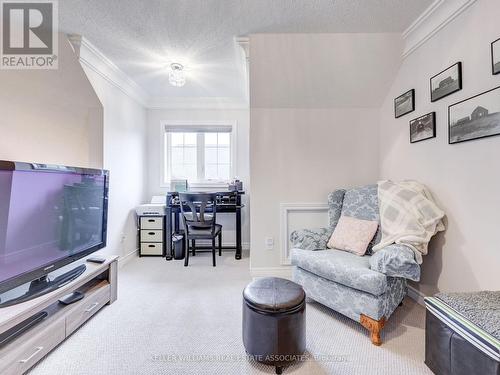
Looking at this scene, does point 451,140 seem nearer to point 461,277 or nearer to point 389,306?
point 461,277

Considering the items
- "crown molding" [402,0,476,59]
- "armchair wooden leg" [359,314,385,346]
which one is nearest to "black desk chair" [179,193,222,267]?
"armchair wooden leg" [359,314,385,346]

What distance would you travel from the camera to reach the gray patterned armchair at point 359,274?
156 cm

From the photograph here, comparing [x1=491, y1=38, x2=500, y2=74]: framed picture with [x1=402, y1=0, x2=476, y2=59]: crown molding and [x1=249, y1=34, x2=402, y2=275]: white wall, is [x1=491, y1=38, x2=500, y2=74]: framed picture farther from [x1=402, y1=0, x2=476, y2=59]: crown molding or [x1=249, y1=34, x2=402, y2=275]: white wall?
[x1=249, y1=34, x2=402, y2=275]: white wall

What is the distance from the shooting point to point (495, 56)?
1.45 metres

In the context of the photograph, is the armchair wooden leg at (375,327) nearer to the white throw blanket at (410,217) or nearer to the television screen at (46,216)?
the white throw blanket at (410,217)

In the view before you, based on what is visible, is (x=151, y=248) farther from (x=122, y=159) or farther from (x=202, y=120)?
(x=202, y=120)

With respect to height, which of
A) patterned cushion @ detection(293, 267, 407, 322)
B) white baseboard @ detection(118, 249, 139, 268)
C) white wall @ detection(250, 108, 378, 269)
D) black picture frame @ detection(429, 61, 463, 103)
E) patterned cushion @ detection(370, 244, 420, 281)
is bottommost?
white baseboard @ detection(118, 249, 139, 268)

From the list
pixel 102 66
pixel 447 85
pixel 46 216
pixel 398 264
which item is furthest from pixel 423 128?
pixel 102 66

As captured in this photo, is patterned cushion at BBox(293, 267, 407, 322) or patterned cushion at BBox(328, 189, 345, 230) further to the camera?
patterned cushion at BBox(328, 189, 345, 230)

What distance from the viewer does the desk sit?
11.0 feet

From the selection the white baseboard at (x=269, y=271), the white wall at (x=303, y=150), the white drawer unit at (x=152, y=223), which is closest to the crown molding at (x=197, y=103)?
the white wall at (x=303, y=150)

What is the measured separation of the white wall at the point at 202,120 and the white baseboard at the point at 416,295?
7.38 ft

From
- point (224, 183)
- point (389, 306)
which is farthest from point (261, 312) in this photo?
point (224, 183)

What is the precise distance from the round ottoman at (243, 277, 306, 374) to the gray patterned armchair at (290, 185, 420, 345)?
481mm
